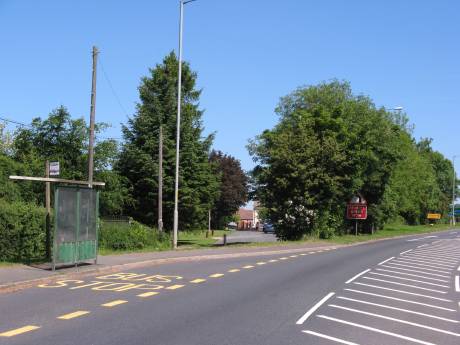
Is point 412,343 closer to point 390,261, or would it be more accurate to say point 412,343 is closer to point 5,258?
point 5,258

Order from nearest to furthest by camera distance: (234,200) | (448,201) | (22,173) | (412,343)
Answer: (412,343), (22,173), (234,200), (448,201)

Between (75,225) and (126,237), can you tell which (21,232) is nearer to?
(75,225)

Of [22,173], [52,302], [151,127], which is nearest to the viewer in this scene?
[52,302]

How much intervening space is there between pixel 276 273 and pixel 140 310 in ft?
25.2

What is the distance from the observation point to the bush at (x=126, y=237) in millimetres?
24781

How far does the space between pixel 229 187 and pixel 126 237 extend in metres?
65.2

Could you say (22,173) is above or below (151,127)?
below

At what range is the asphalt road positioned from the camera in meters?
8.16

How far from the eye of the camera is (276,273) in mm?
17172

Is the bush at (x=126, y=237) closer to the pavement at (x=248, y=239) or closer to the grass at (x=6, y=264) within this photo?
the grass at (x=6, y=264)

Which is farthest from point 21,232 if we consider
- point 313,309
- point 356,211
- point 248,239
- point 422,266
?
point 248,239

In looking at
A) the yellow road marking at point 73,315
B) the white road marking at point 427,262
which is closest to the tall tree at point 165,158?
the white road marking at point 427,262

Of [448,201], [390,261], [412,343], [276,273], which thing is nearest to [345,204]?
[390,261]

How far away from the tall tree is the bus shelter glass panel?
77.6 feet
